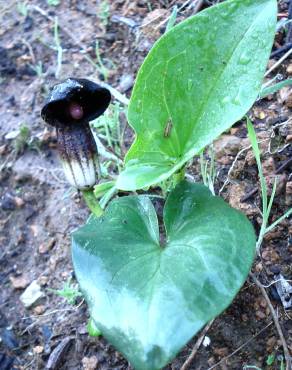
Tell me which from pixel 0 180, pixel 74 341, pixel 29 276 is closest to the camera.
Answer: pixel 74 341

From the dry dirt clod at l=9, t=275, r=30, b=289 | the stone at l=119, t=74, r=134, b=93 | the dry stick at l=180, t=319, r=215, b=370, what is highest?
the stone at l=119, t=74, r=134, b=93

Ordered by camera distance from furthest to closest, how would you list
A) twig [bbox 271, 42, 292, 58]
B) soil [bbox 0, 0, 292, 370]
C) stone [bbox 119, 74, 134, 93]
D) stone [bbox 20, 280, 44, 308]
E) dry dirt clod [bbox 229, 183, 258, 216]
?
stone [bbox 119, 74, 134, 93]
twig [bbox 271, 42, 292, 58]
stone [bbox 20, 280, 44, 308]
dry dirt clod [bbox 229, 183, 258, 216]
soil [bbox 0, 0, 292, 370]

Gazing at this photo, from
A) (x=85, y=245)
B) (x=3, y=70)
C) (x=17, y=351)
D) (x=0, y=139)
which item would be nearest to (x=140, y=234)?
(x=85, y=245)

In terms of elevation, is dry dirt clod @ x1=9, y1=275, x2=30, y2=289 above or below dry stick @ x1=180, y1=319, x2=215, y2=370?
below

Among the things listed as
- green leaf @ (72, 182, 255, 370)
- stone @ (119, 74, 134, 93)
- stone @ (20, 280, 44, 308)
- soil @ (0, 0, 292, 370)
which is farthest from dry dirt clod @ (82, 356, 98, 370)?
stone @ (119, 74, 134, 93)

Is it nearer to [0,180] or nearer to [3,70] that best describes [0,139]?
[0,180]

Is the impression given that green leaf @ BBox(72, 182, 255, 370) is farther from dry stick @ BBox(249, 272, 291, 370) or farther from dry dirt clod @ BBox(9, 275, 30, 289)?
dry dirt clod @ BBox(9, 275, 30, 289)

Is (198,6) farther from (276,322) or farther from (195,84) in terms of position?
(276,322)
